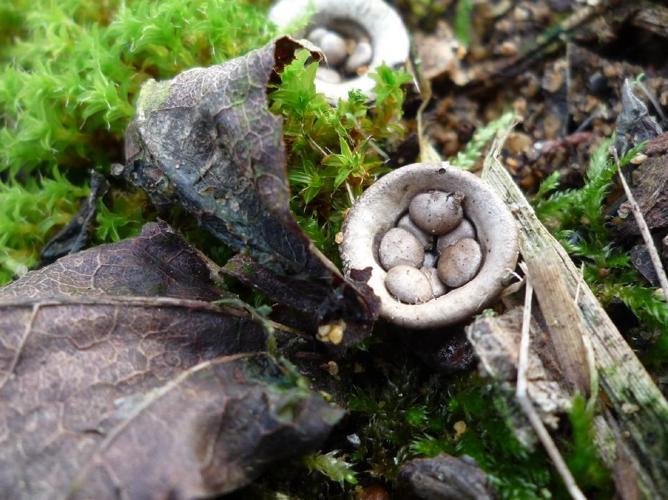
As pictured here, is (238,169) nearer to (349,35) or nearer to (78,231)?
(78,231)

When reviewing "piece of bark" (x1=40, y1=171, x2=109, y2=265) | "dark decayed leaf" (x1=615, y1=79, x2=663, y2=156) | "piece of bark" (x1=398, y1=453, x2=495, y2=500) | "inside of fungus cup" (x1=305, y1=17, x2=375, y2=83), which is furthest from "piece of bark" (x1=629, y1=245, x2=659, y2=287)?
"piece of bark" (x1=40, y1=171, x2=109, y2=265)

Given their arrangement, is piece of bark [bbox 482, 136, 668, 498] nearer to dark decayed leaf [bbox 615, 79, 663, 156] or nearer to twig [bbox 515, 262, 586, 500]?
twig [bbox 515, 262, 586, 500]

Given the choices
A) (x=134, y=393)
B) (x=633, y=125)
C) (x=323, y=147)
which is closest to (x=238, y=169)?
(x=323, y=147)

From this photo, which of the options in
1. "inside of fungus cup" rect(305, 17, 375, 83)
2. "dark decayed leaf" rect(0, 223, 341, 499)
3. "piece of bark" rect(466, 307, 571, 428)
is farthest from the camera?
"inside of fungus cup" rect(305, 17, 375, 83)

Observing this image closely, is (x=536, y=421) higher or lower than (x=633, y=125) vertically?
lower

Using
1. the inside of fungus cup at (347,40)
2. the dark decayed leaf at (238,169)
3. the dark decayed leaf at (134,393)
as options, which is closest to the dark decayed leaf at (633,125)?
the inside of fungus cup at (347,40)
